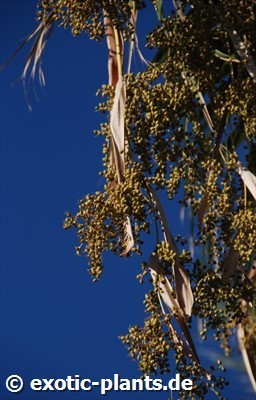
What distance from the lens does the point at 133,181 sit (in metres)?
4.31

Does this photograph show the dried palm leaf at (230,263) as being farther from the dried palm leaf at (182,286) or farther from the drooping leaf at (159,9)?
the drooping leaf at (159,9)

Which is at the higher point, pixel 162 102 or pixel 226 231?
pixel 162 102

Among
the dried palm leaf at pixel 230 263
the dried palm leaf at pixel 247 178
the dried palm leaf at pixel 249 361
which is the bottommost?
the dried palm leaf at pixel 249 361

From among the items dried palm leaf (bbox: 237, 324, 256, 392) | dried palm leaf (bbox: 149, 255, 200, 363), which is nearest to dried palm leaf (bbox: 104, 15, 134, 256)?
dried palm leaf (bbox: 149, 255, 200, 363)

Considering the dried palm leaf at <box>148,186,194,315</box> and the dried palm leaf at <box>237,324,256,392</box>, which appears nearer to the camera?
the dried palm leaf at <box>148,186,194,315</box>

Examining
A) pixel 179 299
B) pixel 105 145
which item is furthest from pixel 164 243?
pixel 105 145

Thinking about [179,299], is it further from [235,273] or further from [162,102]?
[162,102]

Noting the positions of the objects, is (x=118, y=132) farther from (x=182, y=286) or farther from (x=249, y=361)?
(x=249, y=361)

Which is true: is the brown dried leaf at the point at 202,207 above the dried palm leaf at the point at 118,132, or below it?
below

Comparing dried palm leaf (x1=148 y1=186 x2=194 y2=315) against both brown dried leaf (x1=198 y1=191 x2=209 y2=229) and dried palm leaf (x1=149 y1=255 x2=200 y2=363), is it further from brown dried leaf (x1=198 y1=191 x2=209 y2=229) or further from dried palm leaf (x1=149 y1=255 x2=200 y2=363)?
brown dried leaf (x1=198 y1=191 x2=209 y2=229)

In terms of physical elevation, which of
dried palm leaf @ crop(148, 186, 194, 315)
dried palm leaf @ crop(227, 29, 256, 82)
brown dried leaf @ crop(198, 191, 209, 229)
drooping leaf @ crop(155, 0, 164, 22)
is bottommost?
dried palm leaf @ crop(148, 186, 194, 315)

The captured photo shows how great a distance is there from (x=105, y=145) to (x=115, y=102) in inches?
8.7

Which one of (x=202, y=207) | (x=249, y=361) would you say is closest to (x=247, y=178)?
(x=202, y=207)

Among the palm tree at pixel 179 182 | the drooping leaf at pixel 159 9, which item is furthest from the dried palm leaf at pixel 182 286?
the drooping leaf at pixel 159 9
